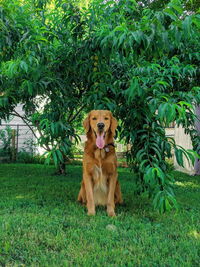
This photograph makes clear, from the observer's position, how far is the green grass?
2441 millimetres

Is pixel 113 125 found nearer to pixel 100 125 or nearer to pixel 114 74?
pixel 100 125

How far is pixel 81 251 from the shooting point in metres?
2.60

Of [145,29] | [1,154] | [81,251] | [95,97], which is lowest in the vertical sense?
[81,251]

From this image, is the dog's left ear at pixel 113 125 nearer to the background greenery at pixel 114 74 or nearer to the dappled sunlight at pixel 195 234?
the background greenery at pixel 114 74

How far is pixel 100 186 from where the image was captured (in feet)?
13.3

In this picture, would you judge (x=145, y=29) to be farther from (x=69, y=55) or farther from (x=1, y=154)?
(x=1, y=154)

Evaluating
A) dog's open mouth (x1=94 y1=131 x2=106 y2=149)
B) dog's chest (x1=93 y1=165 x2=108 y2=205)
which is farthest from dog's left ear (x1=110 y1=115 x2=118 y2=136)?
dog's chest (x1=93 y1=165 x2=108 y2=205)

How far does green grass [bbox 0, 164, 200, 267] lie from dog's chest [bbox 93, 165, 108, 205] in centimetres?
15

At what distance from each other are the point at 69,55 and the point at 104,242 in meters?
2.73

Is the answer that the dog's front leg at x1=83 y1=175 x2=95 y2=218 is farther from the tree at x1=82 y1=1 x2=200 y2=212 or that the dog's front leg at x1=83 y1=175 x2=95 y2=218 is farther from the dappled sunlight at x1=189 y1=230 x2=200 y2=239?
the dappled sunlight at x1=189 y1=230 x2=200 y2=239

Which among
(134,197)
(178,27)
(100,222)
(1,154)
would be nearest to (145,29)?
(178,27)

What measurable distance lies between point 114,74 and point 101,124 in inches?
43.7

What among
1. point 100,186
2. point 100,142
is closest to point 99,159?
point 100,142

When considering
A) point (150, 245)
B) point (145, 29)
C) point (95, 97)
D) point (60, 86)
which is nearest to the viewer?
point (145, 29)
